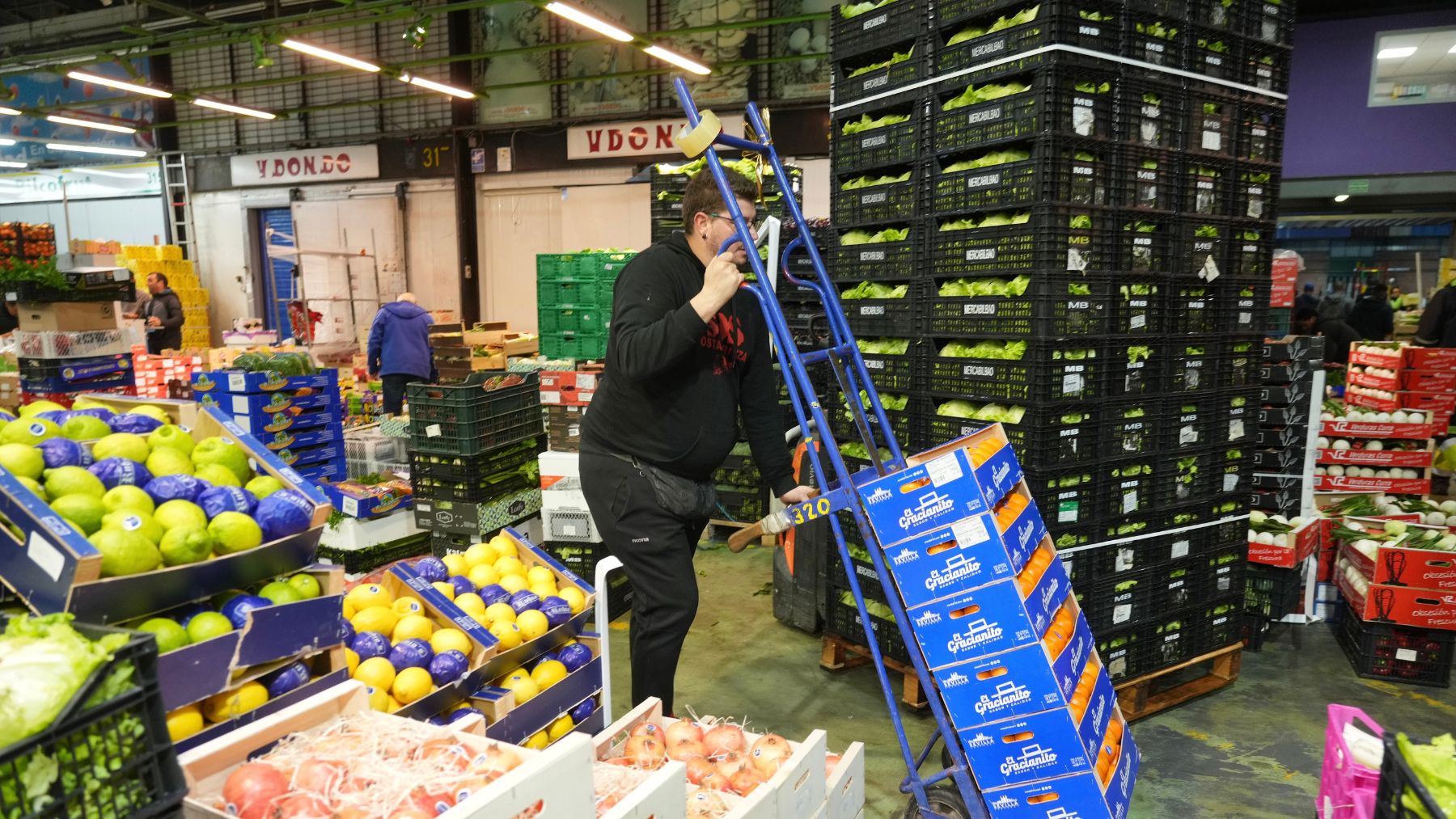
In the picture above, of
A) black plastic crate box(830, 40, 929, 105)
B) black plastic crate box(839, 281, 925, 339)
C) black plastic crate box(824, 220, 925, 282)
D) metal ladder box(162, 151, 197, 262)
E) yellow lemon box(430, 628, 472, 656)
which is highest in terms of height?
metal ladder box(162, 151, 197, 262)

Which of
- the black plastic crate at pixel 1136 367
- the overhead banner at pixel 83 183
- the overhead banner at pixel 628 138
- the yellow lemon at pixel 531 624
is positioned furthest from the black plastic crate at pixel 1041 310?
the overhead banner at pixel 83 183

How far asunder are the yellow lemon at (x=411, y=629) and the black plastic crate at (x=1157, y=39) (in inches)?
133

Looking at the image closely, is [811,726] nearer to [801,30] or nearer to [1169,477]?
[1169,477]

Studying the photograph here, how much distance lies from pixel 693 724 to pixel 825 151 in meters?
10.6

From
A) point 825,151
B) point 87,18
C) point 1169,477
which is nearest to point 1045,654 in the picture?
point 1169,477

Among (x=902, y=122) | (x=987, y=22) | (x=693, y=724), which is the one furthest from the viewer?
(x=902, y=122)

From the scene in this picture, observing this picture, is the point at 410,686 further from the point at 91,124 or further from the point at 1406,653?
the point at 91,124

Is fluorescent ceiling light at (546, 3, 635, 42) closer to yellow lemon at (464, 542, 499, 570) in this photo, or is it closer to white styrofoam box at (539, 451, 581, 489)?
white styrofoam box at (539, 451, 581, 489)

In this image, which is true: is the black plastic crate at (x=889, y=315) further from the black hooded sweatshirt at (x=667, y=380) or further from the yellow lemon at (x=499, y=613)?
the yellow lemon at (x=499, y=613)

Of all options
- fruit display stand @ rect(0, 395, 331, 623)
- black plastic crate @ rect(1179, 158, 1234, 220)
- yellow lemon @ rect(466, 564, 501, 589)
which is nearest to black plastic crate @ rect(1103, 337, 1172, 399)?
black plastic crate @ rect(1179, 158, 1234, 220)

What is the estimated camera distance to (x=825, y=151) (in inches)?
469

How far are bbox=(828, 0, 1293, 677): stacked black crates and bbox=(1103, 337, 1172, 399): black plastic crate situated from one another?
0.4 inches

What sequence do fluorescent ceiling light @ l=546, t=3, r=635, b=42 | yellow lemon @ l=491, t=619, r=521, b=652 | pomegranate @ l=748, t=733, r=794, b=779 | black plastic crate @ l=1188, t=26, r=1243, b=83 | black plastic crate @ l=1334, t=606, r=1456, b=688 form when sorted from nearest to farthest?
pomegranate @ l=748, t=733, r=794, b=779, yellow lemon @ l=491, t=619, r=521, b=652, black plastic crate @ l=1188, t=26, r=1243, b=83, black plastic crate @ l=1334, t=606, r=1456, b=688, fluorescent ceiling light @ l=546, t=3, r=635, b=42

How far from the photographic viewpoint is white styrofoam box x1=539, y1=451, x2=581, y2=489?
5.04 metres
